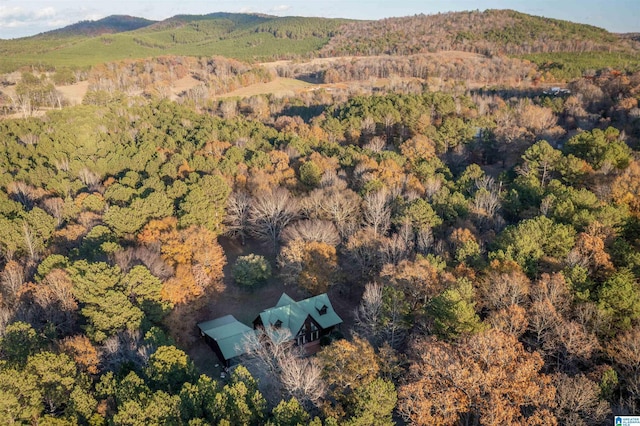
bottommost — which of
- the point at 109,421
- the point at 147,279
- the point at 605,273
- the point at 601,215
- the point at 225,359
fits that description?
the point at 225,359

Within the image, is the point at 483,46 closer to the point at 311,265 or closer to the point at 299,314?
the point at 311,265

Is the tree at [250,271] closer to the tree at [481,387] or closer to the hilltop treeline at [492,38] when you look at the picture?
the tree at [481,387]

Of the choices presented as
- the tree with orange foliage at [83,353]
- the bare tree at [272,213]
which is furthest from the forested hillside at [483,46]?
the tree with orange foliage at [83,353]

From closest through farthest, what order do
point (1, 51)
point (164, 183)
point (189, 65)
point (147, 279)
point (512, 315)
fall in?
point (512, 315) < point (147, 279) < point (164, 183) < point (189, 65) < point (1, 51)

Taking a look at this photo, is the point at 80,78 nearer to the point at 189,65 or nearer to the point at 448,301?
the point at 189,65

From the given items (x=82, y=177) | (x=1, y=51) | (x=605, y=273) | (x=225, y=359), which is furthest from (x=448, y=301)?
(x=1, y=51)
